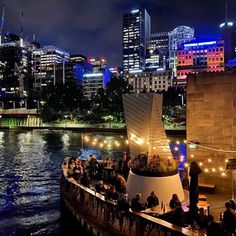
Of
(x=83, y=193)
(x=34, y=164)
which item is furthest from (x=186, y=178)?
(x=34, y=164)

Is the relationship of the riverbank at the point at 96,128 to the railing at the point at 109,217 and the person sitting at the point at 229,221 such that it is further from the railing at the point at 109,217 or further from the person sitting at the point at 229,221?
the person sitting at the point at 229,221

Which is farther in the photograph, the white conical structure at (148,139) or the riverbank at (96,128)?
the riverbank at (96,128)

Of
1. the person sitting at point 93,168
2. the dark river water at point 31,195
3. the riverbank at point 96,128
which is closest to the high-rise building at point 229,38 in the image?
the riverbank at point 96,128

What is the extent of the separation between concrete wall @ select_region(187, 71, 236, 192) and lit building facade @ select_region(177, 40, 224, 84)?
160372 mm

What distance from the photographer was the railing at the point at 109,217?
33.2ft

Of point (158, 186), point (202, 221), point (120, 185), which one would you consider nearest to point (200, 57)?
point (120, 185)

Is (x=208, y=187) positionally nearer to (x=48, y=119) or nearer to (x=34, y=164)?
(x=34, y=164)

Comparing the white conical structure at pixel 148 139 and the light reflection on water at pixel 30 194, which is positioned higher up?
the white conical structure at pixel 148 139

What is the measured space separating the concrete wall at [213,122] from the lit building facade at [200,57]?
526 feet

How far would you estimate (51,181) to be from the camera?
2911cm

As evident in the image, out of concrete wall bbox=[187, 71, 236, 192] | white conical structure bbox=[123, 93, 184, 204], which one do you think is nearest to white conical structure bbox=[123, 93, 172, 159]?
white conical structure bbox=[123, 93, 184, 204]

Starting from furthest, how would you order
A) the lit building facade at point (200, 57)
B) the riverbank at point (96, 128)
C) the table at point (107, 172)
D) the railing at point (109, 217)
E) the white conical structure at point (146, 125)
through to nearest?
the lit building facade at point (200, 57) → the riverbank at point (96, 128) → the table at point (107, 172) → the white conical structure at point (146, 125) → the railing at point (109, 217)

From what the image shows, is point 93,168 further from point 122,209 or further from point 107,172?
point 122,209

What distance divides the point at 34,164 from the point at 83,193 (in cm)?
2307
